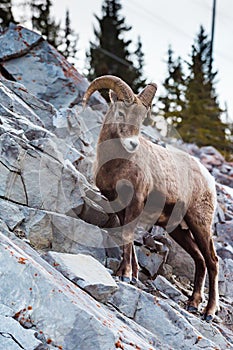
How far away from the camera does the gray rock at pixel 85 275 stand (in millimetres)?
6305

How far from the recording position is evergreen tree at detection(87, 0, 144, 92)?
3114cm

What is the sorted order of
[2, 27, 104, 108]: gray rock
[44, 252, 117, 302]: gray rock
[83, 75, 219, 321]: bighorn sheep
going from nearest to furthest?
[44, 252, 117, 302]: gray rock < [83, 75, 219, 321]: bighorn sheep < [2, 27, 104, 108]: gray rock

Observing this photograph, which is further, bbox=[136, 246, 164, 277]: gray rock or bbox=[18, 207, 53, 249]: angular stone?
bbox=[136, 246, 164, 277]: gray rock

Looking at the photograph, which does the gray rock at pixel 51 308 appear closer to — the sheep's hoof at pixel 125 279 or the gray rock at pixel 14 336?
the gray rock at pixel 14 336

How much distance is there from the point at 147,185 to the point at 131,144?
906 millimetres

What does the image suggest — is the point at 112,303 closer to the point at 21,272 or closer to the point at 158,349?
the point at 158,349

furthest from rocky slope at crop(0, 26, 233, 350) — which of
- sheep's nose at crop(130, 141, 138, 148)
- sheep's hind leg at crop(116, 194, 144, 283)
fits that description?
sheep's nose at crop(130, 141, 138, 148)

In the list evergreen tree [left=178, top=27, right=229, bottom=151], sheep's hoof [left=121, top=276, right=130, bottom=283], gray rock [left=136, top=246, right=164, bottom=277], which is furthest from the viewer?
evergreen tree [left=178, top=27, right=229, bottom=151]

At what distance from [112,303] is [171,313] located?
91 cm

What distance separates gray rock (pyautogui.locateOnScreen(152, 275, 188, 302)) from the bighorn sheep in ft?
0.83

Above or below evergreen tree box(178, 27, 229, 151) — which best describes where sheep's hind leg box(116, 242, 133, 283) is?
below

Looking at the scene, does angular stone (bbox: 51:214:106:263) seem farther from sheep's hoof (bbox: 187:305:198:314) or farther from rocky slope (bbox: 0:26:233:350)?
sheep's hoof (bbox: 187:305:198:314)

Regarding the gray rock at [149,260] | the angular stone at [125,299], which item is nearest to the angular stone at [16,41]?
the gray rock at [149,260]

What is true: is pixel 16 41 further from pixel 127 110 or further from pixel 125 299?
pixel 125 299
